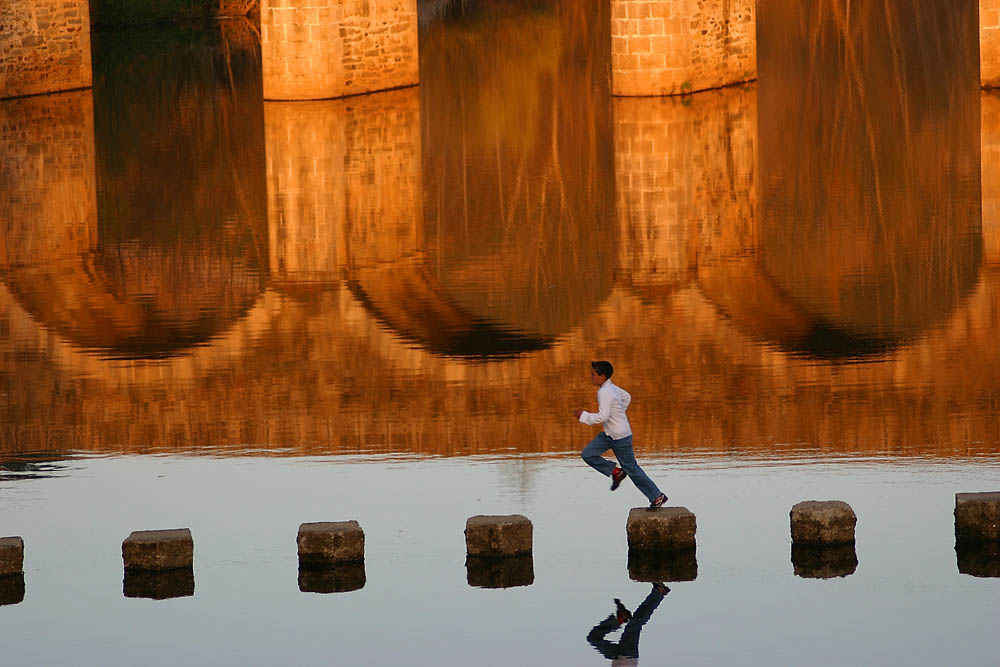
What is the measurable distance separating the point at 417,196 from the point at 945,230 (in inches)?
208

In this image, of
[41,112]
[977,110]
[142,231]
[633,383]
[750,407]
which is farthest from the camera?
[41,112]

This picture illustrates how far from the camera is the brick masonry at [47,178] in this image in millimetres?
17766

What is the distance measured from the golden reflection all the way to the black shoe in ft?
7.88

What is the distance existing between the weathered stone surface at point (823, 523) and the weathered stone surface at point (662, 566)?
440 mm

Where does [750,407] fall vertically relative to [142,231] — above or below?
below

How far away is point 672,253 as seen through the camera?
15977mm

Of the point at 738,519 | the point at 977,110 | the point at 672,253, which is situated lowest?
the point at 738,519

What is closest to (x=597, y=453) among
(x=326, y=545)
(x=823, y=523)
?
(x=823, y=523)

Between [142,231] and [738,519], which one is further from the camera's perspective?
[142,231]

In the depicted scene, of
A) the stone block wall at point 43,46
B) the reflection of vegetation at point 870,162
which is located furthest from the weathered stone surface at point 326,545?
the stone block wall at point 43,46

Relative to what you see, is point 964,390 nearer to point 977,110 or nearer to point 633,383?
point 633,383

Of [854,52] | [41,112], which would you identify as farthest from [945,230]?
[41,112]

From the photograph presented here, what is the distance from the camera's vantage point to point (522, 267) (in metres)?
15.9

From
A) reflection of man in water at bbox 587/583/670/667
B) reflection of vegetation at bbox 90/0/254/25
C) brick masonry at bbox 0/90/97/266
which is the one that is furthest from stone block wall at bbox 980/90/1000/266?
reflection of vegetation at bbox 90/0/254/25
